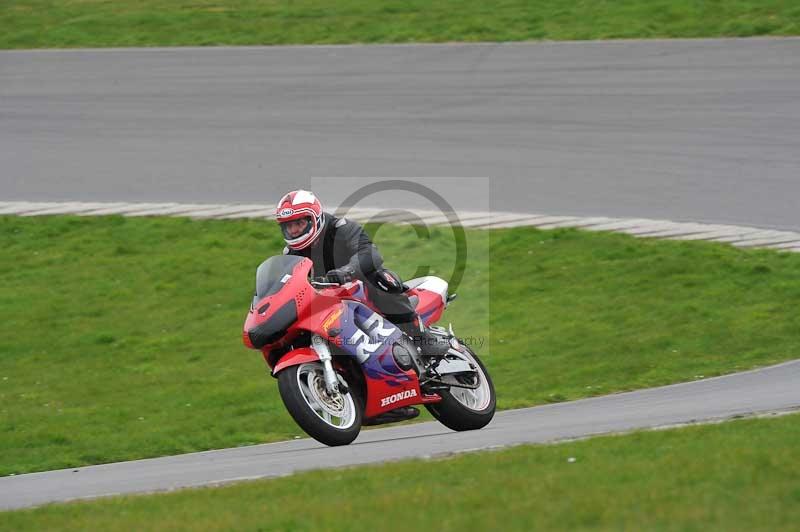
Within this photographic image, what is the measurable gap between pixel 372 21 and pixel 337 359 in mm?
15579

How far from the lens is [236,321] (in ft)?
45.1

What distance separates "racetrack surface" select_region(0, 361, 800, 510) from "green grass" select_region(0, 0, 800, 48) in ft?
39.1

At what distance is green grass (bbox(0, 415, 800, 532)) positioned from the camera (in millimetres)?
5633

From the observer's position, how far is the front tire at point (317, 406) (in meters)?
8.00

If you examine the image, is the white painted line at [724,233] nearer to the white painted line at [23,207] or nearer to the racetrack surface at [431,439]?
the racetrack surface at [431,439]

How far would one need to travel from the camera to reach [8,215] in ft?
55.9

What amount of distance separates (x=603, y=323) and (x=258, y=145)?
25.4 feet

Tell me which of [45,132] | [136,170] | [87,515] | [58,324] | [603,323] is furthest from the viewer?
[45,132]

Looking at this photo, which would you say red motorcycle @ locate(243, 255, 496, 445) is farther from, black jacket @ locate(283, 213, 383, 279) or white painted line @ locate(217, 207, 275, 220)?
white painted line @ locate(217, 207, 275, 220)

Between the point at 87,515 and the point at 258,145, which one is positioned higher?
the point at 87,515

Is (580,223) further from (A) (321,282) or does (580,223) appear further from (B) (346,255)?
(A) (321,282)

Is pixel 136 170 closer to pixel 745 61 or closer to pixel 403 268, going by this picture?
pixel 403 268

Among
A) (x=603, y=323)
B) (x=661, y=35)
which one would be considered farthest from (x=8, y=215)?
(x=661, y=35)

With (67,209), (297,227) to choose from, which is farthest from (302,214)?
(67,209)
